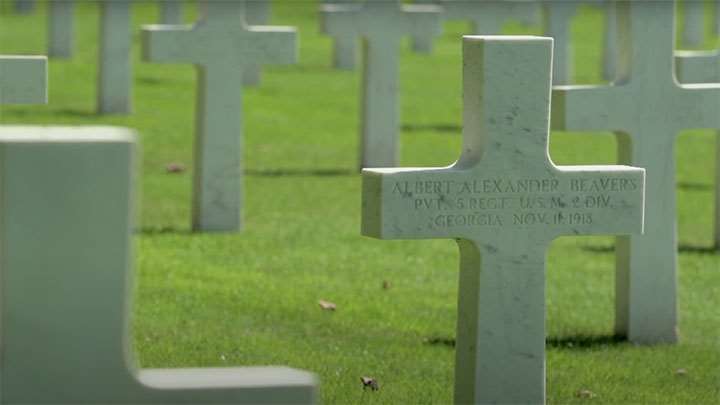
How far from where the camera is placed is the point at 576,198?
6730mm

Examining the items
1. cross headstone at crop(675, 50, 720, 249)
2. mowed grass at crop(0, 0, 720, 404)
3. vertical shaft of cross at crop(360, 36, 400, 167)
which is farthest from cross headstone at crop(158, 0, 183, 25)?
cross headstone at crop(675, 50, 720, 249)

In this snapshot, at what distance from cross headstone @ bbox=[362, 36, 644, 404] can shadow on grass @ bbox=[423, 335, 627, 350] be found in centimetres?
218

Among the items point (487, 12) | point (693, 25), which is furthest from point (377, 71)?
point (693, 25)

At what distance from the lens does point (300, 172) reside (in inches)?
623

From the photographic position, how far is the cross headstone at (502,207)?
6.50 metres

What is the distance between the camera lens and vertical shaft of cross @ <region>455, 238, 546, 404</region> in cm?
664

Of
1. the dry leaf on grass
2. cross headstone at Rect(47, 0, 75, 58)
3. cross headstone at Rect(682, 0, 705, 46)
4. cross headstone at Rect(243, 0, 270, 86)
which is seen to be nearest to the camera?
the dry leaf on grass

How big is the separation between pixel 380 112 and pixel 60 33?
8.80 metres

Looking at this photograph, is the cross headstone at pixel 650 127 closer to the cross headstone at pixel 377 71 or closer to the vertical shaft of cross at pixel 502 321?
the vertical shaft of cross at pixel 502 321

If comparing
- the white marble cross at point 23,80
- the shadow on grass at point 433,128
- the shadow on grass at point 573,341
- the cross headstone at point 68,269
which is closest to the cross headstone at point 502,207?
the cross headstone at point 68,269

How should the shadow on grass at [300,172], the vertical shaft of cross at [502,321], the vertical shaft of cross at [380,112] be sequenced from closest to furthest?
the vertical shaft of cross at [502,321], the shadow on grass at [300,172], the vertical shaft of cross at [380,112]

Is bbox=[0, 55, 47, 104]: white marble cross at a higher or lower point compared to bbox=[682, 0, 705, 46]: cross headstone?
lower

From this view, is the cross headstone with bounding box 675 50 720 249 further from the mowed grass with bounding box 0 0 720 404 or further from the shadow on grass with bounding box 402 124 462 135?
the shadow on grass with bounding box 402 124 462 135

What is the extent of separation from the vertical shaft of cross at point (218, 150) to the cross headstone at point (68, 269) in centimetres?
785
